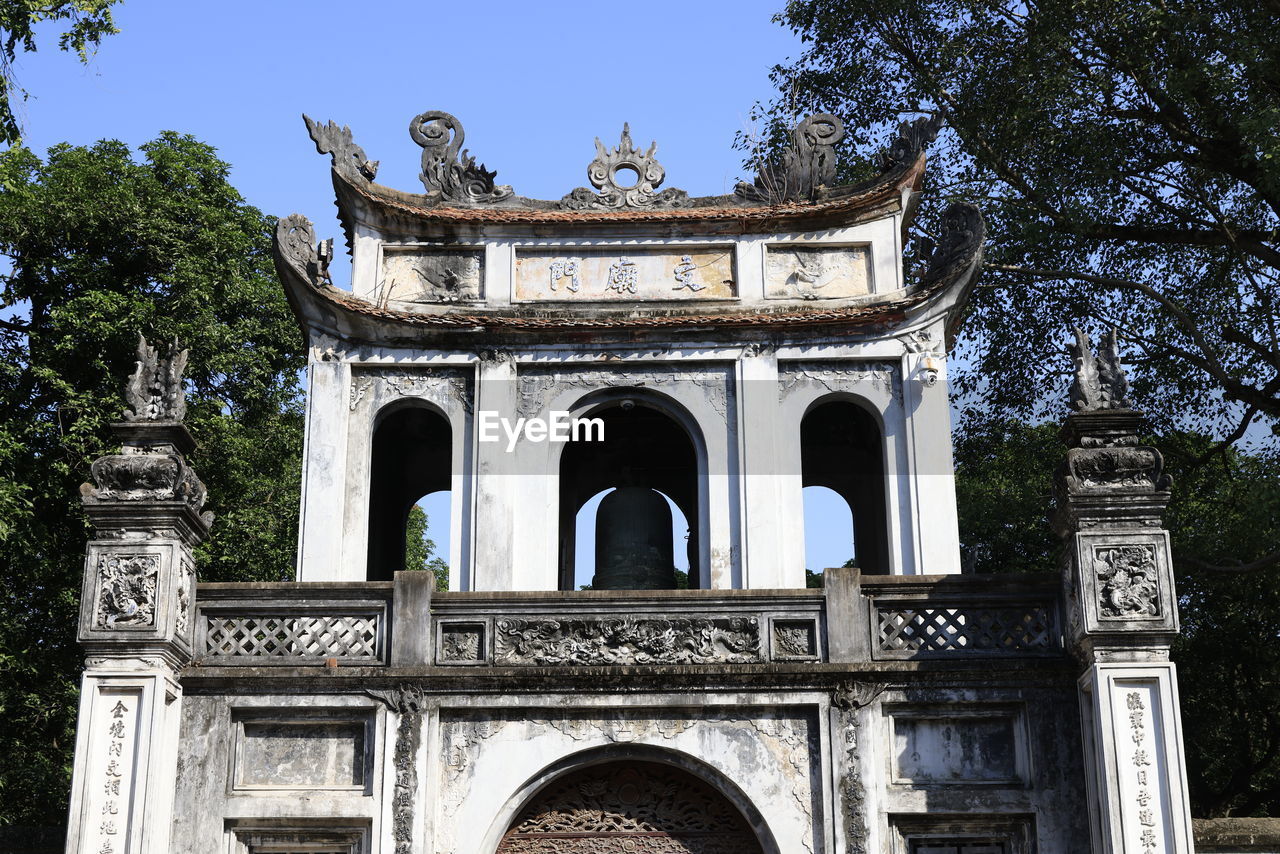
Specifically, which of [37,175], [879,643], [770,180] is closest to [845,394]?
[770,180]

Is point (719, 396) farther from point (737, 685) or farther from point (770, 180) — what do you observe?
point (737, 685)

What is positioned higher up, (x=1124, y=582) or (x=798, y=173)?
(x=798, y=173)

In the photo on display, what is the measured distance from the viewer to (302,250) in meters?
16.3

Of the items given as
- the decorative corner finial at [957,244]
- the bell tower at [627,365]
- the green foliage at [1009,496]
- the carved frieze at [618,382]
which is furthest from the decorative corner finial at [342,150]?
the green foliage at [1009,496]

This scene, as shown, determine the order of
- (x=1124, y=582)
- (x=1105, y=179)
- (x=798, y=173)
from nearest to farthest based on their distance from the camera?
(x=1124, y=582) → (x=798, y=173) → (x=1105, y=179)

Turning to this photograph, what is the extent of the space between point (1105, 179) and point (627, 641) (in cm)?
1262

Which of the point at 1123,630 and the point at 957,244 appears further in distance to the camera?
the point at 957,244

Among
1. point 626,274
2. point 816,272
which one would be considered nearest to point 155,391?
point 626,274

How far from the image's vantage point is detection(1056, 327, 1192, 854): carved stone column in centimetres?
1162

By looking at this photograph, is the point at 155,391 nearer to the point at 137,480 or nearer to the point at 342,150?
the point at 137,480

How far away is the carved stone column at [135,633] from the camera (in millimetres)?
11852

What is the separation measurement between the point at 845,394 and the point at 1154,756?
5.39 metres

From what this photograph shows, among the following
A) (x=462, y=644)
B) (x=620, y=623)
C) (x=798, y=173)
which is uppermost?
(x=798, y=173)

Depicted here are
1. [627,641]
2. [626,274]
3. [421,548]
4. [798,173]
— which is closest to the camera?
[627,641]
